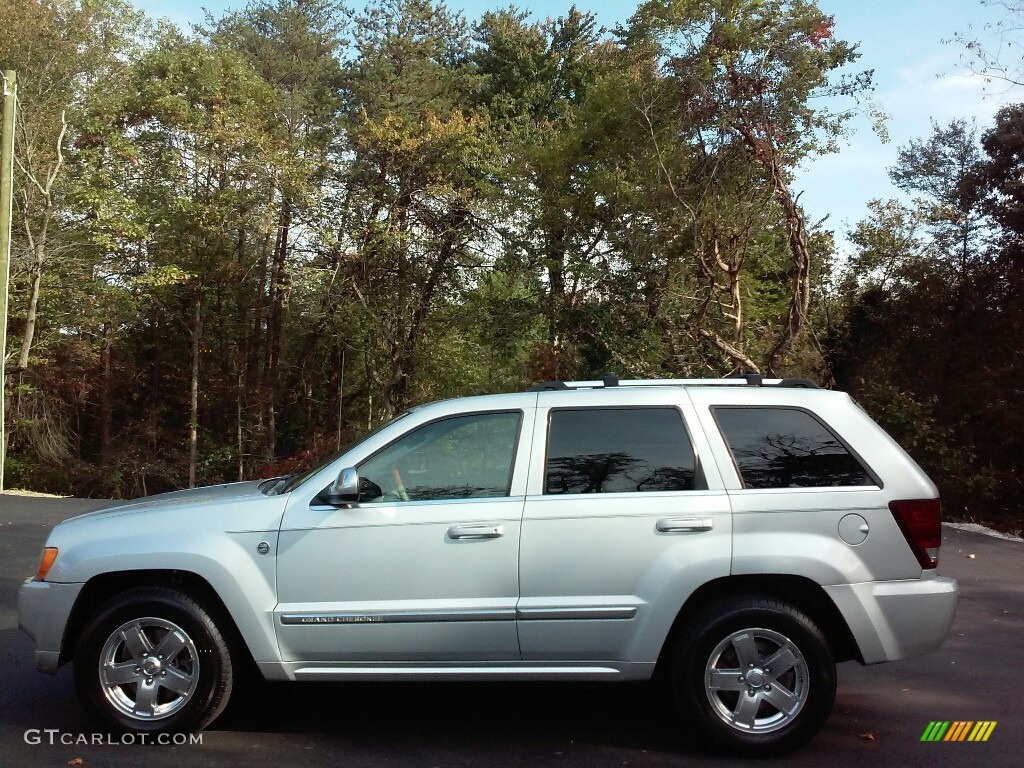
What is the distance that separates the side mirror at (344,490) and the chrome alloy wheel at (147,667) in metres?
1.00

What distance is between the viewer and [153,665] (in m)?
4.84

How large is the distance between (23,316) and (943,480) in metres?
Result: 27.0

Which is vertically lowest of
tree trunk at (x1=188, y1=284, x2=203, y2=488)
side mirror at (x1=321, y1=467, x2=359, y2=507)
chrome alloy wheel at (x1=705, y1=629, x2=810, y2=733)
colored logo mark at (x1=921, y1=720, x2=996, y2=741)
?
colored logo mark at (x1=921, y1=720, x2=996, y2=741)

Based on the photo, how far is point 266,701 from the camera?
18.6ft

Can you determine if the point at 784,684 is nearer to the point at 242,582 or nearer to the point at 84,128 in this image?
the point at 242,582

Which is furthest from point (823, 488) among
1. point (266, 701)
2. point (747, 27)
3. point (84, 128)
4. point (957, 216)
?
point (84, 128)

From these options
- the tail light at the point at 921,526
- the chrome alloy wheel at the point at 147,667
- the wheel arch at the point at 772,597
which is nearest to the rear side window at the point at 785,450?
the tail light at the point at 921,526

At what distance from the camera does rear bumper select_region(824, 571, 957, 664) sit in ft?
15.6

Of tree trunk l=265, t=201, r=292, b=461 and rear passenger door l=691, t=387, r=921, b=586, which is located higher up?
tree trunk l=265, t=201, r=292, b=461

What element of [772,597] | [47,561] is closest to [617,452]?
[772,597]

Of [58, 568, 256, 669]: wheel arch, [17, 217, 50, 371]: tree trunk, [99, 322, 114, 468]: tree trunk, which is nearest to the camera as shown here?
[58, 568, 256, 669]: wheel arch

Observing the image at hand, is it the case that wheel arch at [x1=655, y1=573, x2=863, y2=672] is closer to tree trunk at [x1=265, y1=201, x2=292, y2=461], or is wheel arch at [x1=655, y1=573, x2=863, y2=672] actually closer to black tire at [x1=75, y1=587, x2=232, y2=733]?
black tire at [x1=75, y1=587, x2=232, y2=733]

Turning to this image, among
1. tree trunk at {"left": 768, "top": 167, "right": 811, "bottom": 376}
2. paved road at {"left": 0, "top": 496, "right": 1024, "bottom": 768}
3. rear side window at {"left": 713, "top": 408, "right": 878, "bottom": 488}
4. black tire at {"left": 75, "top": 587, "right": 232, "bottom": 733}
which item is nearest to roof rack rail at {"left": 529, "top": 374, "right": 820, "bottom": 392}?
rear side window at {"left": 713, "top": 408, "right": 878, "bottom": 488}

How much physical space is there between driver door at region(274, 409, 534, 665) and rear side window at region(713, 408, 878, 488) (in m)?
1.18
